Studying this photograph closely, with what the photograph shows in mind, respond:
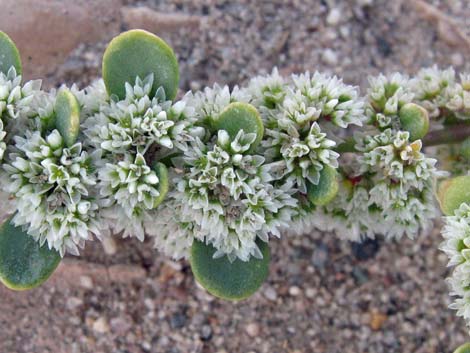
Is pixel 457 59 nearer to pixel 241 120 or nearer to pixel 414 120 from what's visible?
pixel 414 120

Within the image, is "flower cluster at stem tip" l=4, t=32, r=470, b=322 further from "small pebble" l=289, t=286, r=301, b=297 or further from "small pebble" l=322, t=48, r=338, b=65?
"small pebble" l=322, t=48, r=338, b=65

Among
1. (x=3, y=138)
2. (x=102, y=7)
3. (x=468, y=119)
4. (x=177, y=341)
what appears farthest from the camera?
(x=102, y=7)

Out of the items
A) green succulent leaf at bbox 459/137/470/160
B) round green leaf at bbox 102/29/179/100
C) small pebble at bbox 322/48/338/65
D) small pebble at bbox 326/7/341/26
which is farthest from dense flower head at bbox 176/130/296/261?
small pebble at bbox 326/7/341/26

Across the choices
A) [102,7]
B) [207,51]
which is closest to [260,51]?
[207,51]

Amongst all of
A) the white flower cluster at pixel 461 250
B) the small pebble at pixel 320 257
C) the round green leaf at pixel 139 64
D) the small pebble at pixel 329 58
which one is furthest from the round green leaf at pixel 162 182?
the small pebble at pixel 329 58

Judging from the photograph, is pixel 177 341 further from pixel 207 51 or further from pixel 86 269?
pixel 207 51

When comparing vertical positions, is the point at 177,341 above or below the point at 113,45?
below

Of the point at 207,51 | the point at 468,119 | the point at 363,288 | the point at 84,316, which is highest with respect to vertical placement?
the point at 468,119

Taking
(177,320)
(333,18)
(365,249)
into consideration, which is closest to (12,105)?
(177,320)
